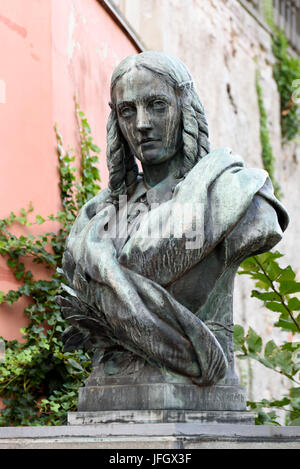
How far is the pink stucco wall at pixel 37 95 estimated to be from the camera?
479 cm

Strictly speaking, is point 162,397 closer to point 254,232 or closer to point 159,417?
point 159,417

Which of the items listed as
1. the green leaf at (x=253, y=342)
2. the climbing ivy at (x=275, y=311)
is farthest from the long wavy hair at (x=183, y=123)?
the green leaf at (x=253, y=342)

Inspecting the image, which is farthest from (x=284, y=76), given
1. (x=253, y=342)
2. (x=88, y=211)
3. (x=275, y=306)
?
(x=88, y=211)

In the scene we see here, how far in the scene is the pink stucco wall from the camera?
189 inches

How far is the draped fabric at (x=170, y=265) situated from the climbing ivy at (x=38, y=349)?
6.36 ft

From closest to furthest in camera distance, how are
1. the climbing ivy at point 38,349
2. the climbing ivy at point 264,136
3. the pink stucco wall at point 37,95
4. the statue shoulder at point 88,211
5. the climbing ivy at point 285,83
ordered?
1. the statue shoulder at point 88,211
2. the climbing ivy at point 38,349
3. the pink stucco wall at point 37,95
4. the climbing ivy at point 264,136
5. the climbing ivy at point 285,83

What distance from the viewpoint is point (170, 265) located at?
103 inches

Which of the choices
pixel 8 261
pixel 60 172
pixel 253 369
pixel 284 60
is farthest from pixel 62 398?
pixel 284 60

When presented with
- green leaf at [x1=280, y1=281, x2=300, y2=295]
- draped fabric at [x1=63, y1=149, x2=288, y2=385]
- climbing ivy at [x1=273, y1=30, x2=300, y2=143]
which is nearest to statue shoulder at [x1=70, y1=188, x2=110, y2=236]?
draped fabric at [x1=63, y1=149, x2=288, y2=385]

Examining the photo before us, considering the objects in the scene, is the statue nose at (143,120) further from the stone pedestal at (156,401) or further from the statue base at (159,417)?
the statue base at (159,417)

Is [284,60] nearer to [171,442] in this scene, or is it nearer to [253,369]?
[253,369]

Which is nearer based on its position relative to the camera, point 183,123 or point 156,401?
point 156,401

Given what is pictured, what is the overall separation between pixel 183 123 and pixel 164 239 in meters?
0.48
